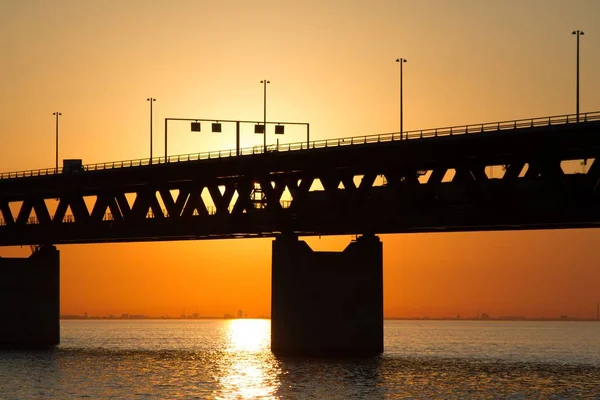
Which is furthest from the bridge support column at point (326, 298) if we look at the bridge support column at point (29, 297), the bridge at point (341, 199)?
the bridge support column at point (29, 297)

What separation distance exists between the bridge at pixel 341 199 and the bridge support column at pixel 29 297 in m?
4.26

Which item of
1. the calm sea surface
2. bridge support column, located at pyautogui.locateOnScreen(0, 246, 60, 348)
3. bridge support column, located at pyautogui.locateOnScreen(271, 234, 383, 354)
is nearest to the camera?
the calm sea surface

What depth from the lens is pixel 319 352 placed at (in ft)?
341

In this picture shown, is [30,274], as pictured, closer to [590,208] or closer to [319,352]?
[319,352]

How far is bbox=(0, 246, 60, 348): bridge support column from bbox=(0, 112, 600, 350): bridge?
4262 millimetres

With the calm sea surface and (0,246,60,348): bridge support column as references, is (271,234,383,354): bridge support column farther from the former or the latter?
(0,246,60,348): bridge support column

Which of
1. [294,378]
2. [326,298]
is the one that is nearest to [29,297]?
[326,298]

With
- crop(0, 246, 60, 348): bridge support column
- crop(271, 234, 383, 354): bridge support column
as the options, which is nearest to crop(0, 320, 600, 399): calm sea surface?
crop(271, 234, 383, 354): bridge support column

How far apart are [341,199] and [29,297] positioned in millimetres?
49623

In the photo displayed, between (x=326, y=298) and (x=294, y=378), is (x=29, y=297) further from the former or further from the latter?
(x=294, y=378)

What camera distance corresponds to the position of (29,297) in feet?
447

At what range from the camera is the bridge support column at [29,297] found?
445ft

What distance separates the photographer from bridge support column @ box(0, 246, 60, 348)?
5340 inches

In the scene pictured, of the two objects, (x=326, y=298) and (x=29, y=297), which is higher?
(x=326, y=298)
